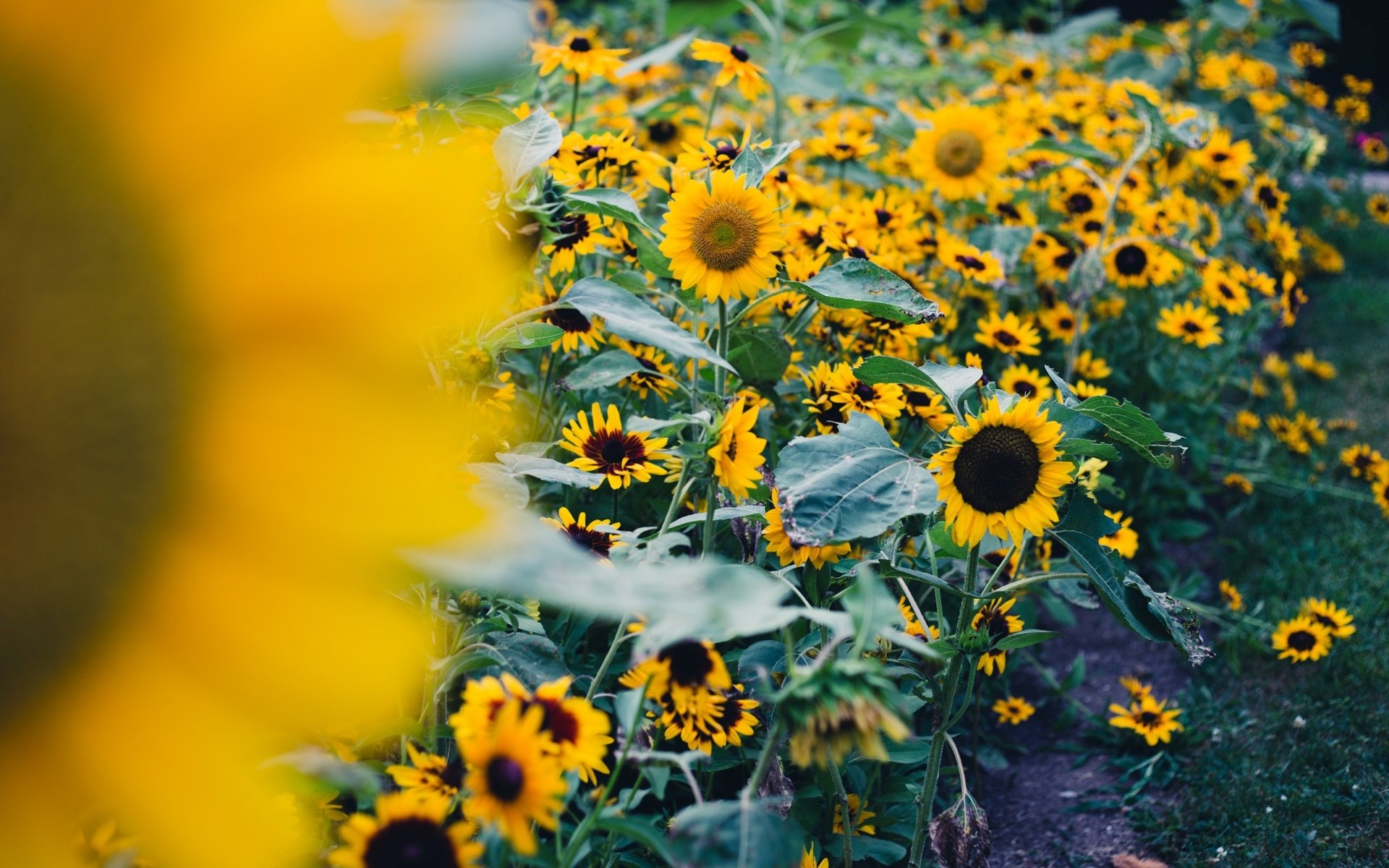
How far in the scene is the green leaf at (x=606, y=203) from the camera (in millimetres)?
1154

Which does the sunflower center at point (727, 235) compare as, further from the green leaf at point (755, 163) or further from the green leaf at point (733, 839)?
the green leaf at point (733, 839)

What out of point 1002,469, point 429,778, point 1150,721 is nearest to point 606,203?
point 1002,469

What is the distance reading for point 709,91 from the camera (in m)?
3.65

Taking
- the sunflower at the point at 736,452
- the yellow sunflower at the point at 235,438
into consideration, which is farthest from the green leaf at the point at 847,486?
the yellow sunflower at the point at 235,438

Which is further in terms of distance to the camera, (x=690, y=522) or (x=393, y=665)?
(x=690, y=522)

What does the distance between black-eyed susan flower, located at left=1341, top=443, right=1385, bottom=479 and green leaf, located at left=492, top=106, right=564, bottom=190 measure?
2.25 meters

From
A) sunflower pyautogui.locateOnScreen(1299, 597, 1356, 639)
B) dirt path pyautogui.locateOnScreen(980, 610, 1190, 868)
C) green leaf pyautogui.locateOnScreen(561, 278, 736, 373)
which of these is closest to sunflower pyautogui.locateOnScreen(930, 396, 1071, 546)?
green leaf pyautogui.locateOnScreen(561, 278, 736, 373)

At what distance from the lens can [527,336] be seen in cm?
112

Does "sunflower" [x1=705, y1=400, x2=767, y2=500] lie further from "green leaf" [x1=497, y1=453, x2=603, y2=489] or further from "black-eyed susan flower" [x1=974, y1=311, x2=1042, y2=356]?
"black-eyed susan flower" [x1=974, y1=311, x2=1042, y2=356]

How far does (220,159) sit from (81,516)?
3.9 inches

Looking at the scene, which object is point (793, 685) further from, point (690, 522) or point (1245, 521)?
point (1245, 521)

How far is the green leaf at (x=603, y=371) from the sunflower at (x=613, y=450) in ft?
0.21

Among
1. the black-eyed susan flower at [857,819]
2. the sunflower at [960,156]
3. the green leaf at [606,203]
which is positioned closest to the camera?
the green leaf at [606,203]

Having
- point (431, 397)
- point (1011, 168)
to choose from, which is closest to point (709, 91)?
point (1011, 168)
